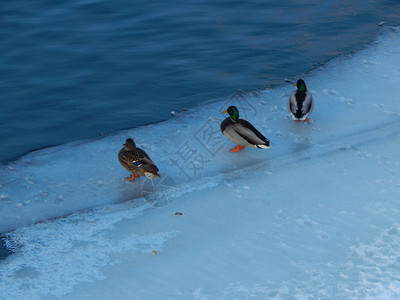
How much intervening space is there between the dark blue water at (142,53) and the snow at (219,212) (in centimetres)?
68

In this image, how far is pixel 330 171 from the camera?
6402mm

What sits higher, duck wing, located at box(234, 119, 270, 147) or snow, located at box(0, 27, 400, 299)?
duck wing, located at box(234, 119, 270, 147)

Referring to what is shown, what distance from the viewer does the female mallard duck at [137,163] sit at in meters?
6.12

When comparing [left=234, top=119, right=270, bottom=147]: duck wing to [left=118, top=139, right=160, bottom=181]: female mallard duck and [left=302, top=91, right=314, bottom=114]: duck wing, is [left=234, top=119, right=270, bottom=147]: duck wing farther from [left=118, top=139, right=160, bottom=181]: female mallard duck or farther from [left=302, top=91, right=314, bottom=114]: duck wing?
[left=118, top=139, right=160, bottom=181]: female mallard duck

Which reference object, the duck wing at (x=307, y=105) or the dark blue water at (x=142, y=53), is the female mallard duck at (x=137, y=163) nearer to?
the dark blue water at (x=142, y=53)

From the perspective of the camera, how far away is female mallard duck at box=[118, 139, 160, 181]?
6121mm

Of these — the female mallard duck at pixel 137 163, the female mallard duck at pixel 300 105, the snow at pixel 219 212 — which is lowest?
the snow at pixel 219 212

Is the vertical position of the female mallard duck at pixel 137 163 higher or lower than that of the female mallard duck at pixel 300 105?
lower

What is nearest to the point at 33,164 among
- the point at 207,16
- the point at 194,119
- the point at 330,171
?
the point at 194,119

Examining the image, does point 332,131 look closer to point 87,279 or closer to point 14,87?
point 87,279

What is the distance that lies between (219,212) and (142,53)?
483cm

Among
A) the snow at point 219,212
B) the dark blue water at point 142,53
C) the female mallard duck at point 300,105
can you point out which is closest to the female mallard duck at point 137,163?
the snow at point 219,212

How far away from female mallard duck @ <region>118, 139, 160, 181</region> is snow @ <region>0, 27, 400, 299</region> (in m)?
0.20

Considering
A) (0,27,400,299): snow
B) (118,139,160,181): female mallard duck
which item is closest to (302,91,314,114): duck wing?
(0,27,400,299): snow
